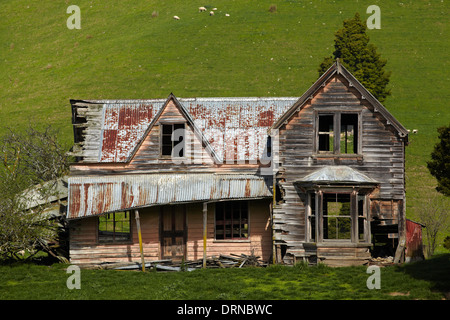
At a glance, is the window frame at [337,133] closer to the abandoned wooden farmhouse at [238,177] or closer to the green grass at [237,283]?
the abandoned wooden farmhouse at [238,177]

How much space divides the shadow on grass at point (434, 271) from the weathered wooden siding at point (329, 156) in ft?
7.27

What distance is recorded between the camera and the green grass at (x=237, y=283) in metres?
19.6

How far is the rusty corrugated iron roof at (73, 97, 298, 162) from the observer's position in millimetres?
28484

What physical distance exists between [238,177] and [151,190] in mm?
3739

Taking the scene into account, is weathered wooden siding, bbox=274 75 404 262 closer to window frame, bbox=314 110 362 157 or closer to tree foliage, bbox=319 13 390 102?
window frame, bbox=314 110 362 157

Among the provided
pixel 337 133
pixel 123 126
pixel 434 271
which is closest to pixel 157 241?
pixel 123 126

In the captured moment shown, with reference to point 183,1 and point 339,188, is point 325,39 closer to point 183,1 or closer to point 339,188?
point 183,1

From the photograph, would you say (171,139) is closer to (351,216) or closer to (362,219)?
(351,216)

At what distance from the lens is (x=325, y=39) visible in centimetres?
7106

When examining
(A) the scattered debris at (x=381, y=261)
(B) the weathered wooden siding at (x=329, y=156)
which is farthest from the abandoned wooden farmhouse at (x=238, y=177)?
(A) the scattered debris at (x=381, y=261)

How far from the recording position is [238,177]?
88.6 ft

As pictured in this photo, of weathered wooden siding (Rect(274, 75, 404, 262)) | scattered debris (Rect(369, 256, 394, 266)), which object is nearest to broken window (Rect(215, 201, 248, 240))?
weathered wooden siding (Rect(274, 75, 404, 262))

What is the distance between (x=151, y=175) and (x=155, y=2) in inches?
2448

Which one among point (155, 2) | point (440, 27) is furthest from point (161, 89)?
point (440, 27)
